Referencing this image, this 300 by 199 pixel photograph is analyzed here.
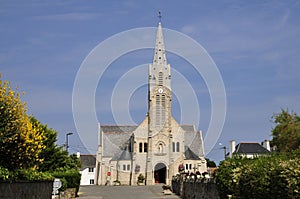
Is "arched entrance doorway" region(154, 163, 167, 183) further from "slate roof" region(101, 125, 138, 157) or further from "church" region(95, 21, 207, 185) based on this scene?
"slate roof" region(101, 125, 138, 157)

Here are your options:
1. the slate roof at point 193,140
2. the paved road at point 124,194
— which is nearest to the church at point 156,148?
the slate roof at point 193,140

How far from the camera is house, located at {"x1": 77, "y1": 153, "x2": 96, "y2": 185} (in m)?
92.1

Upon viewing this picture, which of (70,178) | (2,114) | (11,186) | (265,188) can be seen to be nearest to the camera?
(265,188)

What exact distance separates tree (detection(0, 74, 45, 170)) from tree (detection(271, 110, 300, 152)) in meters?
32.9

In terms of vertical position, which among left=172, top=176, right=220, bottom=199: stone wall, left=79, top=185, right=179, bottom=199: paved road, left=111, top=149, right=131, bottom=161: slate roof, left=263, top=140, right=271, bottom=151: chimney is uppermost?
left=263, top=140, right=271, bottom=151: chimney

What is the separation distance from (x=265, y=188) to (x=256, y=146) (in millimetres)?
72155

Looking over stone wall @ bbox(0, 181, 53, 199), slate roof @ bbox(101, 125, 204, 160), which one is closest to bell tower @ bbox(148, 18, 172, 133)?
slate roof @ bbox(101, 125, 204, 160)

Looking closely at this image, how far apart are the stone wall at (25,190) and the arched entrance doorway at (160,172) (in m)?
51.3

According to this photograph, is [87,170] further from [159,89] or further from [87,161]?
[159,89]

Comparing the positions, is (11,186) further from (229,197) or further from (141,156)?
(141,156)

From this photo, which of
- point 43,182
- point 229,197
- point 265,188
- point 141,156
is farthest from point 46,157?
point 141,156

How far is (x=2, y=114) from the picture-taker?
67.6ft

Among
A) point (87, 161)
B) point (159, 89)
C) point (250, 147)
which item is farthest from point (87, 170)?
point (250, 147)

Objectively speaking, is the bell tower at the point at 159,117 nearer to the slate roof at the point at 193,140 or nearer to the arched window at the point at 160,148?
the arched window at the point at 160,148
